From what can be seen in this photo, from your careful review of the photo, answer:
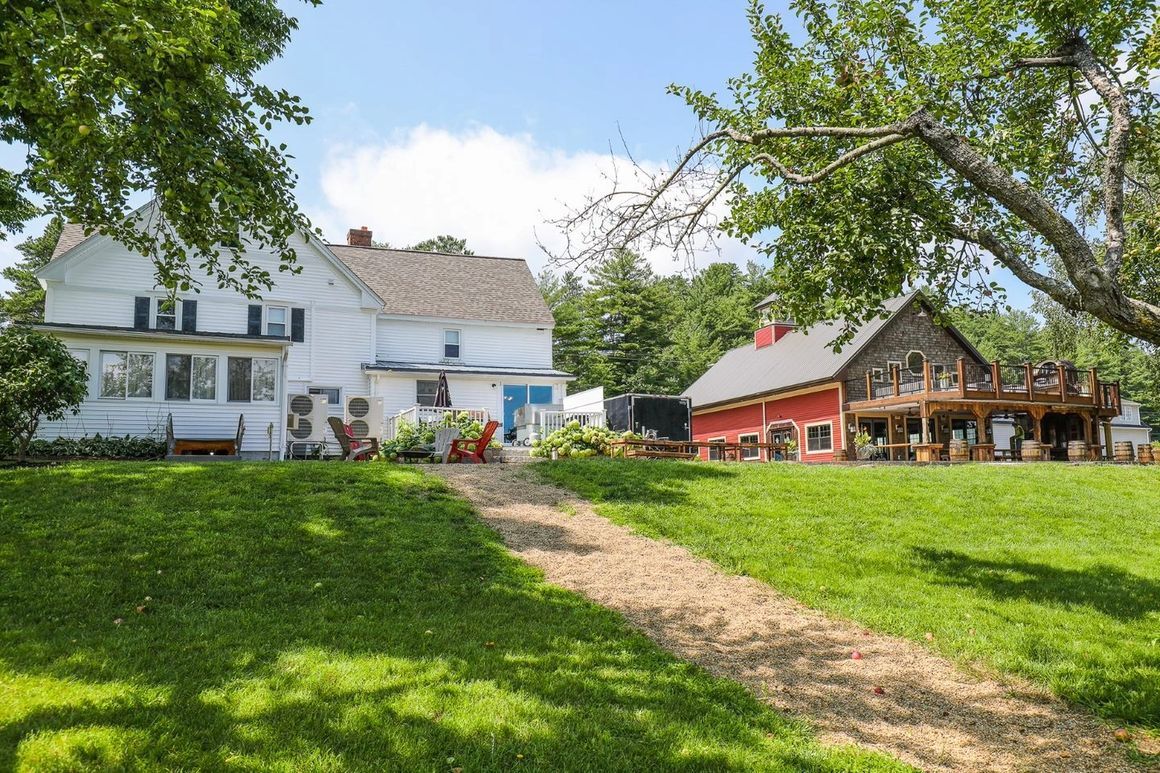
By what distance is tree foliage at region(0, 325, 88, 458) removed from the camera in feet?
45.3

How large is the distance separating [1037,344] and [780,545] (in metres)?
57.0

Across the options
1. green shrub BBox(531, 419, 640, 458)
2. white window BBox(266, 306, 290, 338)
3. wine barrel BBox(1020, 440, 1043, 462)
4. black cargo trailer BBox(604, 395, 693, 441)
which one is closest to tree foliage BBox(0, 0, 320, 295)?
green shrub BBox(531, 419, 640, 458)

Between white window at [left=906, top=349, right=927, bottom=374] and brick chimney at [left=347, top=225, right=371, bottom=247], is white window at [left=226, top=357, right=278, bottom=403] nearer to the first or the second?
brick chimney at [left=347, top=225, right=371, bottom=247]

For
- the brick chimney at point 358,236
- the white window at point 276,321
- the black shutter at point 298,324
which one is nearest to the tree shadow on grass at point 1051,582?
the black shutter at point 298,324

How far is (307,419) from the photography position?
2109cm

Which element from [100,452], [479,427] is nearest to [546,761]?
[479,427]

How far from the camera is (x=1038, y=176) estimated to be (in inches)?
328

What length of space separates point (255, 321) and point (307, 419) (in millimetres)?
4367

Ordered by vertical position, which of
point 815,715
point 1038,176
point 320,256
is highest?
point 320,256

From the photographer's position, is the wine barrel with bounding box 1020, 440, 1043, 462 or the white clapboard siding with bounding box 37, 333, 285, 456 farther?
the wine barrel with bounding box 1020, 440, 1043, 462

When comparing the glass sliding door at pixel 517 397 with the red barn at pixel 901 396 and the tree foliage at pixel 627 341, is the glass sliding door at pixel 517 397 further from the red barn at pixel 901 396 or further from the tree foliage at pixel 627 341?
the tree foliage at pixel 627 341

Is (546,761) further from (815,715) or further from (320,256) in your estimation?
(320,256)

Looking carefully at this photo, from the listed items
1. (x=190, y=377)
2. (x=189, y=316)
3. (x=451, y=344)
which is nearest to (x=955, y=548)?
(x=190, y=377)

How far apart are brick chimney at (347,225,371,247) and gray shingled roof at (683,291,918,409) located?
17167 mm
